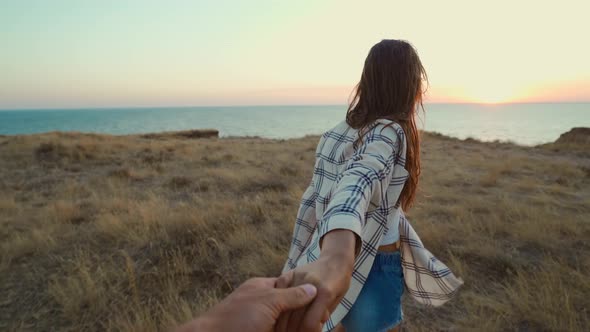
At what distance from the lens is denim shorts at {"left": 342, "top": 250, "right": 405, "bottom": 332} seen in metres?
1.50

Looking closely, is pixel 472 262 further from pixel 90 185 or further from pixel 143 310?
pixel 90 185

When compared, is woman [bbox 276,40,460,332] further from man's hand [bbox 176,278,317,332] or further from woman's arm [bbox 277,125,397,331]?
man's hand [bbox 176,278,317,332]

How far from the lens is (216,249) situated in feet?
13.7

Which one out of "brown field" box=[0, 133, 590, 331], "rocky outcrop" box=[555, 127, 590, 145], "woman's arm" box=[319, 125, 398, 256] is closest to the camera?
"woman's arm" box=[319, 125, 398, 256]

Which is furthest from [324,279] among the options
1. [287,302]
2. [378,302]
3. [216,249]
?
[216,249]

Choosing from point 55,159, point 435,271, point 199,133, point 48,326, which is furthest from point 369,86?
point 199,133

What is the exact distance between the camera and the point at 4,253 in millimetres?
4125

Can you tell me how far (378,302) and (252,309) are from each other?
97cm

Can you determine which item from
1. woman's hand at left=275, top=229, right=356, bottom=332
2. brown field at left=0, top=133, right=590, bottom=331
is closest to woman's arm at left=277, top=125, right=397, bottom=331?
woman's hand at left=275, top=229, right=356, bottom=332

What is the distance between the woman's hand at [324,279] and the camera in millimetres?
779

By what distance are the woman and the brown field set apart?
1.72m

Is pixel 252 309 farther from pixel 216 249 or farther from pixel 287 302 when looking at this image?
pixel 216 249

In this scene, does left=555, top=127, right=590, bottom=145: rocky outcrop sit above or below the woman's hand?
below

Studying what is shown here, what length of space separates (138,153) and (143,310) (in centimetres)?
1062
